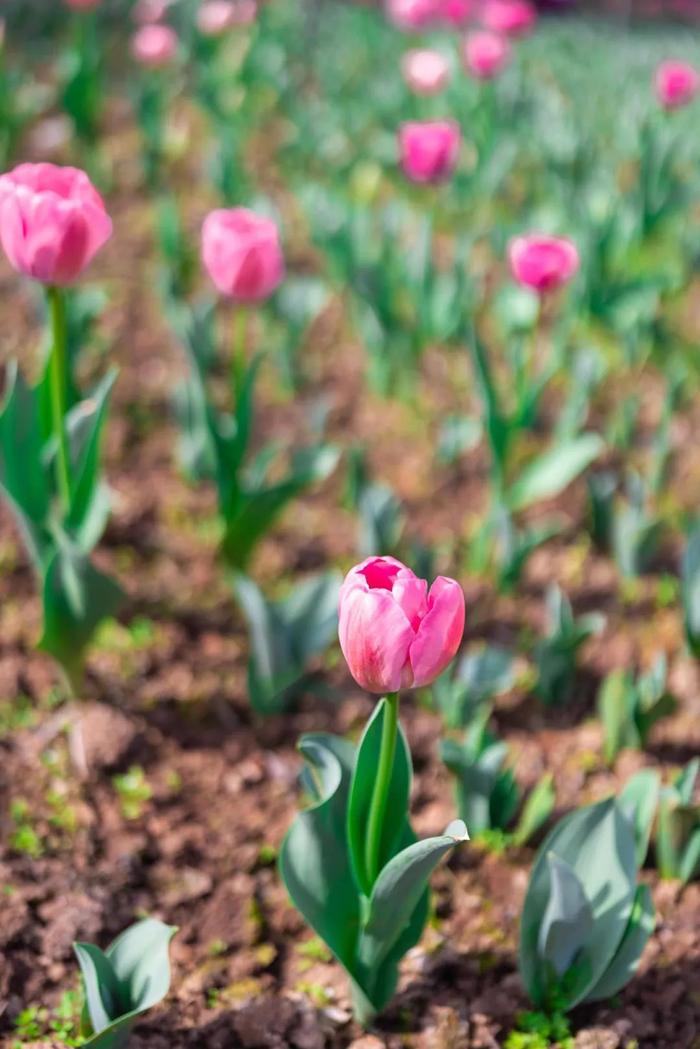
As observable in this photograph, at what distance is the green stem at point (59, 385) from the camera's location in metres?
1.60

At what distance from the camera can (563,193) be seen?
3660 millimetres

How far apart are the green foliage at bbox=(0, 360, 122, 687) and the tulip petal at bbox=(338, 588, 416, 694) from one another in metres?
0.72

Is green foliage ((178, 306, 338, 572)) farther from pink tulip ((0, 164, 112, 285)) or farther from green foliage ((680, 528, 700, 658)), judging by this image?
green foliage ((680, 528, 700, 658))

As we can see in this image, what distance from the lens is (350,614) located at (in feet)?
3.40

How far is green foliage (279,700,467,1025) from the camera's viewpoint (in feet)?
4.03

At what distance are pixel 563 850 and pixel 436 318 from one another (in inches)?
72.5

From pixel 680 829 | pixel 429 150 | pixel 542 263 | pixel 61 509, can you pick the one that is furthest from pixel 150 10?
→ pixel 680 829

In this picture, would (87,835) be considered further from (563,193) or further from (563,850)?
(563,193)

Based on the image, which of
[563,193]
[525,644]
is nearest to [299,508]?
[525,644]

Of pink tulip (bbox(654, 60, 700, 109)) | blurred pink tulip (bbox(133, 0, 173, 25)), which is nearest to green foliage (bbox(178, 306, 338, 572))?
pink tulip (bbox(654, 60, 700, 109))

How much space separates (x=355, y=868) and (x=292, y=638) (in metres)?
0.65

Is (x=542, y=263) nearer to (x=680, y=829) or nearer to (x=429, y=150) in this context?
(x=429, y=150)

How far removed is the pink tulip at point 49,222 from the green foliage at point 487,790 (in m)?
0.87

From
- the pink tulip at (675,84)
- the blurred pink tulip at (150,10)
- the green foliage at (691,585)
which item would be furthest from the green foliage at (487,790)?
the blurred pink tulip at (150,10)
